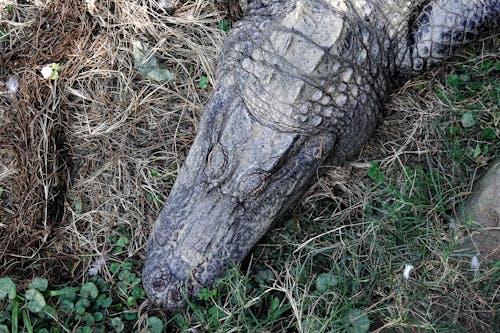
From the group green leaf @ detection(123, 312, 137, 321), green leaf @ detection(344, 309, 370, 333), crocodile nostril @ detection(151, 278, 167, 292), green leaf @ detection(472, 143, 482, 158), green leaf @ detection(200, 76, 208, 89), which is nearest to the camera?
green leaf @ detection(344, 309, 370, 333)

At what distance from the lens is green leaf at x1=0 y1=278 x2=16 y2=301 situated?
2.78 metres

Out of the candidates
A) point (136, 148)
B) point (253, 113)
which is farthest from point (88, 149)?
point (253, 113)

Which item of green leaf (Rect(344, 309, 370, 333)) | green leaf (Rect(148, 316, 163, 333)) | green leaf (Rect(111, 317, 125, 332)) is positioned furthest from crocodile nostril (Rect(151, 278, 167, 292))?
green leaf (Rect(344, 309, 370, 333))

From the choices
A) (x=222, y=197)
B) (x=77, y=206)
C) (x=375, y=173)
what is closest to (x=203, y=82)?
(x=222, y=197)

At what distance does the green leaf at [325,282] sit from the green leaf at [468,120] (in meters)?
1.10

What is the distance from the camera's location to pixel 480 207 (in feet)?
9.32

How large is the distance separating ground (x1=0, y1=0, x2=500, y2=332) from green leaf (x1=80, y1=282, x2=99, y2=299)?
0.37 feet

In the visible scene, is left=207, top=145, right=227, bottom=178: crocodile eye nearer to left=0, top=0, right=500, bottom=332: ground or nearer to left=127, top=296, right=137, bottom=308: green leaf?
left=0, top=0, right=500, bottom=332: ground

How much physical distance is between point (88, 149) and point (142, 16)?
0.87 metres

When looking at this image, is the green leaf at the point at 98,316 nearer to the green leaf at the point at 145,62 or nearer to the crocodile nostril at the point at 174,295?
the crocodile nostril at the point at 174,295

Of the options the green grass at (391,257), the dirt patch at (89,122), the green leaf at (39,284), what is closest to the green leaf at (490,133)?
the green grass at (391,257)

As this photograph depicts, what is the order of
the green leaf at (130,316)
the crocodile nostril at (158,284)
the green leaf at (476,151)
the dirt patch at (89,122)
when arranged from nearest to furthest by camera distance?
1. the crocodile nostril at (158,284)
2. the green leaf at (130,316)
3. the green leaf at (476,151)
4. the dirt patch at (89,122)

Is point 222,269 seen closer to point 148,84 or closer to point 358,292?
point 358,292

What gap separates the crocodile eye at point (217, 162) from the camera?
8.75 ft
